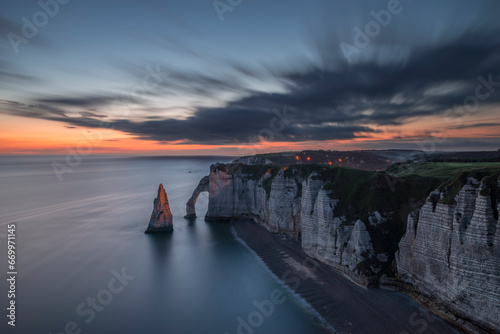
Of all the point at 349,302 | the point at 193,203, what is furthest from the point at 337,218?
the point at 193,203

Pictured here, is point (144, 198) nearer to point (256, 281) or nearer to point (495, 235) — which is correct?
point (256, 281)

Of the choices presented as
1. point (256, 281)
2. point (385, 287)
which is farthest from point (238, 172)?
point (385, 287)

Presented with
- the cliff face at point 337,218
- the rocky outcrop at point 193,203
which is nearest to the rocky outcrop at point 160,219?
the rocky outcrop at point 193,203

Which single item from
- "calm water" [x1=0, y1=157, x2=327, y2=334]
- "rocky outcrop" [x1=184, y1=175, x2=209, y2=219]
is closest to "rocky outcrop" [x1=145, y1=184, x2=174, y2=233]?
"calm water" [x1=0, y1=157, x2=327, y2=334]

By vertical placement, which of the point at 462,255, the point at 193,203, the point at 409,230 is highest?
the point at 409,230

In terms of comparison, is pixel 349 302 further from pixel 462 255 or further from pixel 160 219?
pixel 160 219

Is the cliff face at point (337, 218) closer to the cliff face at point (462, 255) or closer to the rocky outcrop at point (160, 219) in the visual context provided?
the cliff face at point (462, 255)
